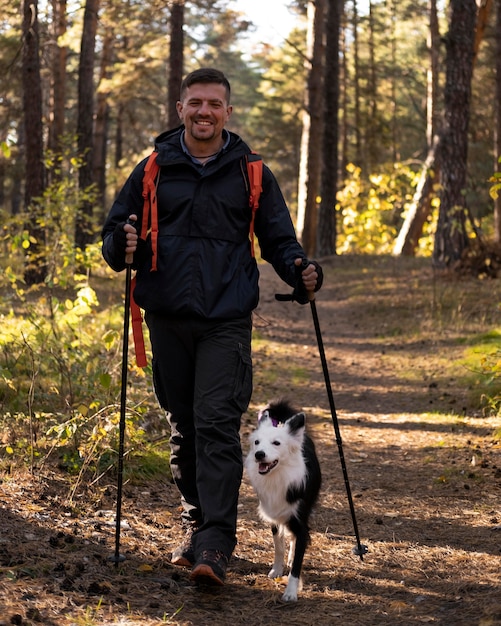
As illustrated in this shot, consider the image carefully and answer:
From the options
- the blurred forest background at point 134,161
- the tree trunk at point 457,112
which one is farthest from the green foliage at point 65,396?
the tree trunk at point 457,112

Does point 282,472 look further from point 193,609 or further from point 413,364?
point 413,364

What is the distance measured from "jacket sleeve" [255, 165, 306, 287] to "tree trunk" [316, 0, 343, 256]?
1884 centimetres

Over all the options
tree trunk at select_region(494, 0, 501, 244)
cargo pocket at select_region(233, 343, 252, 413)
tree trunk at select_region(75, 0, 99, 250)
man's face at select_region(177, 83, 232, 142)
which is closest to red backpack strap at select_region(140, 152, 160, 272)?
man's face at select_region(177, 83, 232, 142)

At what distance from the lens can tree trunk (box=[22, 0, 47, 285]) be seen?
15555mm

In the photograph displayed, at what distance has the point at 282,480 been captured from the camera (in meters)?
4.57

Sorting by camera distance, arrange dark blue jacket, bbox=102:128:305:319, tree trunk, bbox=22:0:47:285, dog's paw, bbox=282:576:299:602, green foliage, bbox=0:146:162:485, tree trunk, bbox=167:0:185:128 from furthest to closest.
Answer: tree trunk, bbox=167:0:185:128
tree trunk, bbox=22:0:47:285
green foliage, bbox=0:146:162:485
dark blue jacket, bbox=102:128:305:319
dog's paw, bbox=282:576:299:602

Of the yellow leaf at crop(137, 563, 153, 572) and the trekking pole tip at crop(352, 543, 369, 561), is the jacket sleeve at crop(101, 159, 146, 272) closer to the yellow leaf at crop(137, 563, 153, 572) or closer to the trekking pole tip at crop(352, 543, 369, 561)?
the yellow leaf at crop(137, 563, 153, 572)

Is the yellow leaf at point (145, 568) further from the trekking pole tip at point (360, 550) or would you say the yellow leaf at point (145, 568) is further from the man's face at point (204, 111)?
the man's face at point (204, 111)

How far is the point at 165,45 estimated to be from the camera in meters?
24.1

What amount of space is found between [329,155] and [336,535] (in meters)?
19.1

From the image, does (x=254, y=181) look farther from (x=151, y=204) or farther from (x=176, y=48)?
(x=176, y=48)

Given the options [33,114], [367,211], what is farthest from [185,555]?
[367,211]

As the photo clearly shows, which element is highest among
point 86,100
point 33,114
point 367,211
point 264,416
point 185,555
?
point 86,100

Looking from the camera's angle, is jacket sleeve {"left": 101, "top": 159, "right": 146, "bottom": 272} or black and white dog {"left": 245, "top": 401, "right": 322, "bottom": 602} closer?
black and white dog {"left": 245, "top": 401, "right": 322, "bottom": 602}
